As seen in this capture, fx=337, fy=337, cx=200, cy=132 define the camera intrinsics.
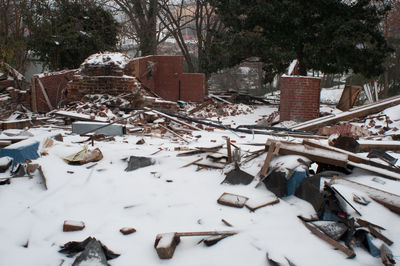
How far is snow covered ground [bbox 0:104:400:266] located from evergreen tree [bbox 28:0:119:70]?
1265 centimetres

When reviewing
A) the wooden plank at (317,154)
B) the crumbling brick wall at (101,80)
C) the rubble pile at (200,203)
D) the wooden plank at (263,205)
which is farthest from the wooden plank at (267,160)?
the crumbling brick wall at (101,80)

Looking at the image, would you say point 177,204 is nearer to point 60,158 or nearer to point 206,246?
point 206,246

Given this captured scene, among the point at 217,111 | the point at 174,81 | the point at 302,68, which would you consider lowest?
the point at 217,111

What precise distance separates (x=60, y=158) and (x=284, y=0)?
1282 cm

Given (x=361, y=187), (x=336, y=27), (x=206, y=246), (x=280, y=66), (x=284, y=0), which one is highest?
(x=284, y=0)

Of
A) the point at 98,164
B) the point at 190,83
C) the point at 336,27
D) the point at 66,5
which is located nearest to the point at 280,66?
the point at 336,27

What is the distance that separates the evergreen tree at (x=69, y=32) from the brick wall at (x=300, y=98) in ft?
33.6

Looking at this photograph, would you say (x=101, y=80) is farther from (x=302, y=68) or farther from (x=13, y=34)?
(x=302, y=68)

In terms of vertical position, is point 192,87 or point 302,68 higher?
point 302,68

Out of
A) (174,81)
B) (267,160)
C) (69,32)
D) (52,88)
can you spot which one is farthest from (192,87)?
(267,160)

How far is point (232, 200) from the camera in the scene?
318 cm

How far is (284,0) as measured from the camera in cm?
1429

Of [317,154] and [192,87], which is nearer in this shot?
[317,154]

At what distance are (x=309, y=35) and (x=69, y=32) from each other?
10.8m
